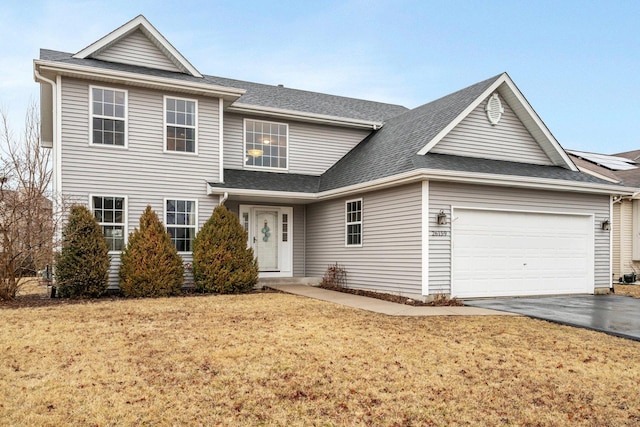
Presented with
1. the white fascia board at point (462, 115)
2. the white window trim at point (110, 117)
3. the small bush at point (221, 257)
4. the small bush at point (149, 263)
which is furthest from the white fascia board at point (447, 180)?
the white window trim at point (110, 117)

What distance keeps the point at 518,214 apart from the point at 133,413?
10411 millimetres

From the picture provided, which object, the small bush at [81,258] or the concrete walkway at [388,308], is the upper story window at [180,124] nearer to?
the small bush at [81,258]

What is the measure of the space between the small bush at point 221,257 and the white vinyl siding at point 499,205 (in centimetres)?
483

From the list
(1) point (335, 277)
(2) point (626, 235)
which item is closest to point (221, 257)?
(1) point (335, 277)

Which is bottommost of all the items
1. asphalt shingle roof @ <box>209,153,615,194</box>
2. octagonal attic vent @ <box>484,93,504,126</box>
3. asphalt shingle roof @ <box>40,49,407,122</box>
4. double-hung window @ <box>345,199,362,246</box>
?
double-hung window @ <box>345,199,362,246</box>

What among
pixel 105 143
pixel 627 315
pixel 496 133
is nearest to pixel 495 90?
pixel 496 133

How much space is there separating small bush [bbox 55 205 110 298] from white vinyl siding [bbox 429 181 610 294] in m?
7.56

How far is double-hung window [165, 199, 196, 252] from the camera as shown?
42.5ft

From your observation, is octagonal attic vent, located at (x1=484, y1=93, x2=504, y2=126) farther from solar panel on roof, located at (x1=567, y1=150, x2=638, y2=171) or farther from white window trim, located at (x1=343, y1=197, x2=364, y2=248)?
solar panel on roof, located at (x1=567, y1=150, x2=638, y2=171)

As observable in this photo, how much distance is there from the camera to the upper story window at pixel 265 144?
15.2 meters

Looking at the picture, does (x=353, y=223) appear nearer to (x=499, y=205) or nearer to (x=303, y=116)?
(x=499, y=205)

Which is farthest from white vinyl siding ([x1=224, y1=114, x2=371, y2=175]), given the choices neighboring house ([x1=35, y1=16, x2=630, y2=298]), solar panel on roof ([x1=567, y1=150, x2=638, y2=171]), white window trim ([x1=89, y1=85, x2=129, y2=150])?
solar panel on roof ([x1=567, y1=150, x2=638, y2=171])

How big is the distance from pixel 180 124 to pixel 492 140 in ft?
27.2

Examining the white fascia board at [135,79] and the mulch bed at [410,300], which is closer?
the mulch bed at [410,300]
